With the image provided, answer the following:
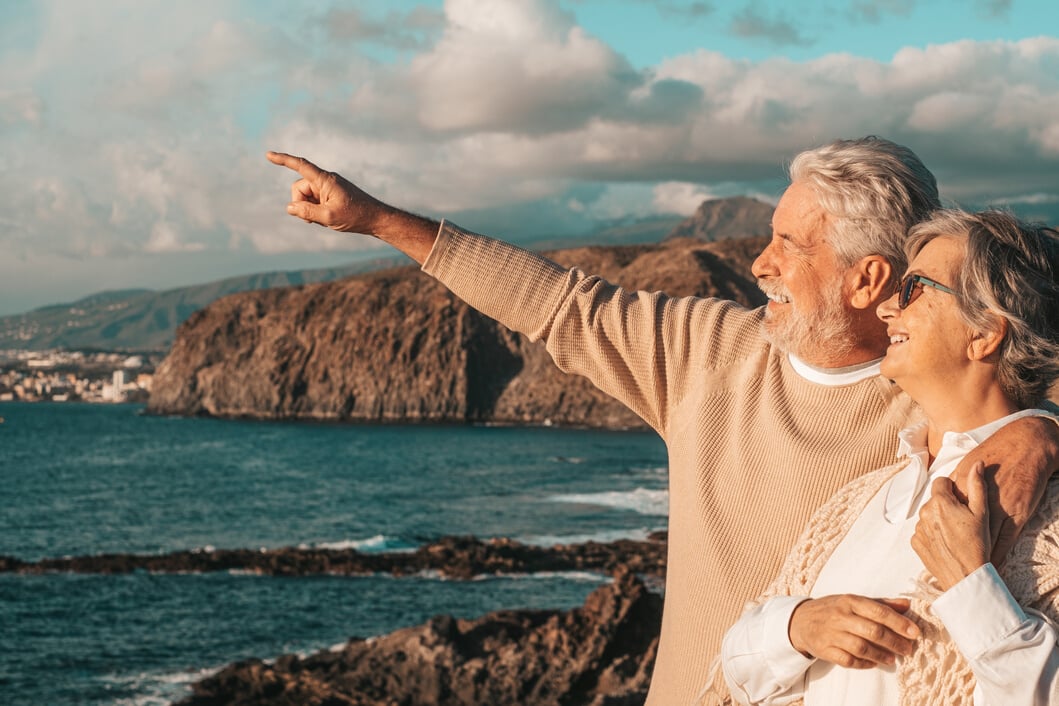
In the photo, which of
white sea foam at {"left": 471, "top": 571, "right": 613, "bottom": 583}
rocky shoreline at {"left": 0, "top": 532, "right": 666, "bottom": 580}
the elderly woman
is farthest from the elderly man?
rocky shoreline at {"left": 0, "top": 532, "right": 666, "bottom": 580}

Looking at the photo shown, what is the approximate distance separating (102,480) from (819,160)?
5269 cm

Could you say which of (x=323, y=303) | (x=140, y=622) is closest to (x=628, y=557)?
(x=140, y=622)

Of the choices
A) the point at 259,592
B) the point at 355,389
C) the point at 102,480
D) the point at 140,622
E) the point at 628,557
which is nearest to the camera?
the point at 140,622

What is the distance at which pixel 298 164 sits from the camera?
7.94ft

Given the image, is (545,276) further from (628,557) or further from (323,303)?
(323,303)

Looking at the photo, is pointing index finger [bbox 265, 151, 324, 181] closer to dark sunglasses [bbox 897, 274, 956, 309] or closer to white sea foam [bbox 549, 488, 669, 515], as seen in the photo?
dark sunglasses [bbox 897, 274, 956, 309]

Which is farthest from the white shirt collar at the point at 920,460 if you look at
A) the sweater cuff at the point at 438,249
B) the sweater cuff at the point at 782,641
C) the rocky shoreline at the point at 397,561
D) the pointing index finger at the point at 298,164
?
the rocky shoreline at the point at 397,561

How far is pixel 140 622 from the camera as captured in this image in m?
19.6

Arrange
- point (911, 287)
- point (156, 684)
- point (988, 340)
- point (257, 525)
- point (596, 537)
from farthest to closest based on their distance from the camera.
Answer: point (257, 525)
point (596, 537)
point (156, 684)
point (911, 287)
point (988, 340)

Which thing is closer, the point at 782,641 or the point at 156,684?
the point at 782,641

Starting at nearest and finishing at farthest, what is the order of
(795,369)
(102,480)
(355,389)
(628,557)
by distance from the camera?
(795,369)
(628,557)
(102,480)
(355,389)

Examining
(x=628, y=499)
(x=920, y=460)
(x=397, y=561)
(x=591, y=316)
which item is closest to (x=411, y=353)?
(x=628, y=499)

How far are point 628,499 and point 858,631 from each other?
37737 mm

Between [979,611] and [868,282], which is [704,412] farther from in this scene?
[979,611]
